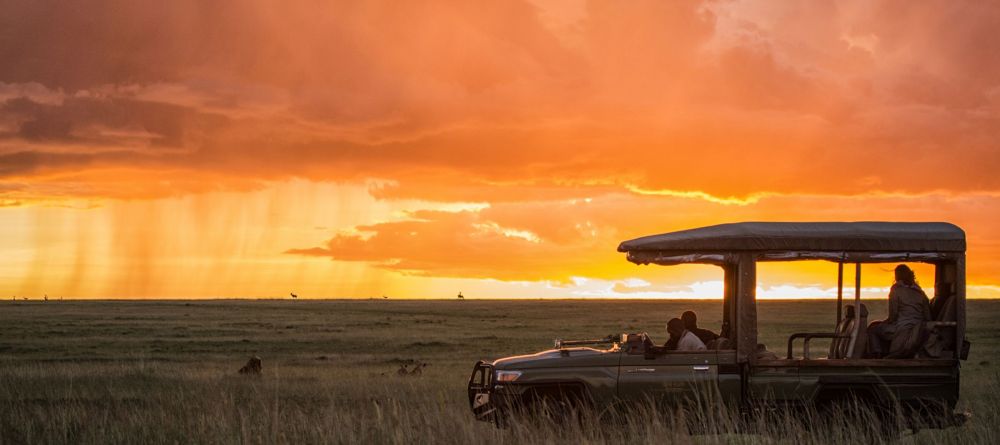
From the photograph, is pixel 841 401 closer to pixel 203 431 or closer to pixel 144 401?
pixel 203 431

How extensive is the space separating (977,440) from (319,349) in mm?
31851

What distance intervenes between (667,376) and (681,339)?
567mm

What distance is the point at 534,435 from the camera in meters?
9.98

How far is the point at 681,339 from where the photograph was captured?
1112cm

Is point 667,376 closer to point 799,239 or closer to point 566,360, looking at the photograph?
point 566,360

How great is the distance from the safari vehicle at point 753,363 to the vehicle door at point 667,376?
10 mm

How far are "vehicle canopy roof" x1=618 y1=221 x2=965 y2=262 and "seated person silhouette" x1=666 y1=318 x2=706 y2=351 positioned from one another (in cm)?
82

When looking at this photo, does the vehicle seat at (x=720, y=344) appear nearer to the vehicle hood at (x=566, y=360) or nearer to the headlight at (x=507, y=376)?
the vehicle hood at (x=566, y=360)

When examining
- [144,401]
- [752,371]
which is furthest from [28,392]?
[752,371]

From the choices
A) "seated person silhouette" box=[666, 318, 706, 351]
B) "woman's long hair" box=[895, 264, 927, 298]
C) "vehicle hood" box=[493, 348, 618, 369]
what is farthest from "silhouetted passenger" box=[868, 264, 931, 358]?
"vehicle hood" box=[493, 348, 618, 369]

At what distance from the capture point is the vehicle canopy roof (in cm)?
1084

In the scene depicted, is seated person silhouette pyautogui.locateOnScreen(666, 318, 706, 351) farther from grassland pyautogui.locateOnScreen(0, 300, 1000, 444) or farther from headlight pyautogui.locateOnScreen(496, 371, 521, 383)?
headlight pyautogui.locateOnScreen(496, 371, 521, 383)

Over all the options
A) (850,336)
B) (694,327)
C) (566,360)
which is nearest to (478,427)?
(566,360)

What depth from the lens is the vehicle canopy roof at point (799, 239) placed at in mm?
10844
